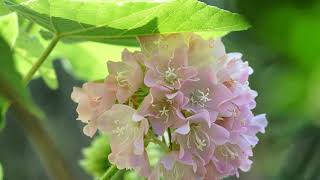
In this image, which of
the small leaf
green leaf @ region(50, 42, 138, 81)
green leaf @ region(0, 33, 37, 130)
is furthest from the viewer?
green leaf @ region(50, 42, 138, 81)

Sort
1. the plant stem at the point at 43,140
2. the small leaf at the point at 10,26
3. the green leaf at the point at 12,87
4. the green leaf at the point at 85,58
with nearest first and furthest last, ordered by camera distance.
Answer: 1. the green leaf at the point at 12,87
2. the plant stem at the point at 43,140
3. the small leaf at the point at 10,26
4. the green leaf at the point at 85,58

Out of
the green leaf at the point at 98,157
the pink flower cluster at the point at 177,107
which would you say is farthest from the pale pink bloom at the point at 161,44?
the green leaf at the point at 98,157

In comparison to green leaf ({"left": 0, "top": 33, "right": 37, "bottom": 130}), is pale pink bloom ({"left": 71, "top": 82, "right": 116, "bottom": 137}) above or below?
below

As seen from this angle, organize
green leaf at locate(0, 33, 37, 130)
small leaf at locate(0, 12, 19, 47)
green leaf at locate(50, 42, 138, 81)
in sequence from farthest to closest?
green leaf at locate(50, 42, 138, 81)
small leaf at locate(0, 12, 19, 47)
green leaf at locate(0, 33, 37, 130)

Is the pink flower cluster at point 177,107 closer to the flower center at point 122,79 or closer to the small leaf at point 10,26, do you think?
the flower center at point 122,79

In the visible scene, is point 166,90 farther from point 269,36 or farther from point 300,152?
point 269,36

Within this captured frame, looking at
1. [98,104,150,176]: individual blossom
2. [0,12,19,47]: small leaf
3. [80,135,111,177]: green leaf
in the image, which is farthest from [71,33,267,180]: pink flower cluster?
[80,135,111,177]: green leaf

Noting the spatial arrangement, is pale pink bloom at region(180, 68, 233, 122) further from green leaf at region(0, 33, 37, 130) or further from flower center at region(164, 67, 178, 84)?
→ green leaf at region(0, 33, 37, 130)
